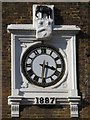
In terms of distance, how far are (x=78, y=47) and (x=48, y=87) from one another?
1.13m

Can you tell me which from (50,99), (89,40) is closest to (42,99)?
(50,99)

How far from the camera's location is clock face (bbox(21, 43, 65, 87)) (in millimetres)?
24375

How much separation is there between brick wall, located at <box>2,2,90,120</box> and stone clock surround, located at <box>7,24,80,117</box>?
12 cm

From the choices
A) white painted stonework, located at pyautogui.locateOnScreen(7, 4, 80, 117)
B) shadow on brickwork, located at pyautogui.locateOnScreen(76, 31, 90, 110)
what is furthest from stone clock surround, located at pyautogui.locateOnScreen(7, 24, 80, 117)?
shadow on brickwork, located at pyautogui.locateOnScreen(76, 31, 90, 110)

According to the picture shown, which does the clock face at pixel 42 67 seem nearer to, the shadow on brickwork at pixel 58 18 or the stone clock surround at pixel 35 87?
the stone clock surround at pixel 35 87

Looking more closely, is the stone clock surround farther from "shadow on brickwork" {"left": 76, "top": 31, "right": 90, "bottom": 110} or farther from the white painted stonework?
"shadow on brickwork" {"left": 76, "top": 31, "right": 90, "bottom": 110}

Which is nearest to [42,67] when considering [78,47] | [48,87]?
[48,87]

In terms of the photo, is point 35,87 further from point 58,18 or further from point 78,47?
point 58,18

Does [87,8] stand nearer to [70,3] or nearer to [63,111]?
[70,3]

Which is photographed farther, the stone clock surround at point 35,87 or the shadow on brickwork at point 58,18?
the shadow on brickwork at point 58,18

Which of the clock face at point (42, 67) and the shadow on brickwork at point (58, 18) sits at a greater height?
the shadow on brickwork at point (58, 18)

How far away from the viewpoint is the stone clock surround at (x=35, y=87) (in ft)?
79.5

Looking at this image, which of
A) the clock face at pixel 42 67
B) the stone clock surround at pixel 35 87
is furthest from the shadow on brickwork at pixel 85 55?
the clock face at pixel 42 67

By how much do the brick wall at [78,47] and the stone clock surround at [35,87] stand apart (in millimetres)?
120
